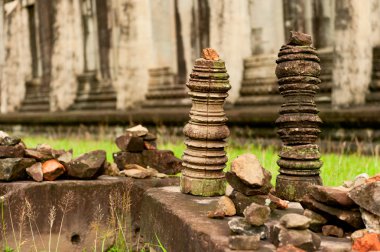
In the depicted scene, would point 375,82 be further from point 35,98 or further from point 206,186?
point 35,98

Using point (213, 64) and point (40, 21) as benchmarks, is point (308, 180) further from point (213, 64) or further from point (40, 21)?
point (40, 21)

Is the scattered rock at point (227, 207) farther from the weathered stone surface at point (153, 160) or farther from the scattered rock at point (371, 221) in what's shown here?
the weathered stone surface at point (153, 160)

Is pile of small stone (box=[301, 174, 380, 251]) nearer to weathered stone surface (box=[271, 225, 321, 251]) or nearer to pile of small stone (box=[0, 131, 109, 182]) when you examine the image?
weathered stone surface (box=[271, 225, 321, 251])

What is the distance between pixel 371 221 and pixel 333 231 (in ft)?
0.56

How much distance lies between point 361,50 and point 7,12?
36.4ft

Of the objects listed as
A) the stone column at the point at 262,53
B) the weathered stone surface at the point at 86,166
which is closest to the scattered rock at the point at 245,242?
the weathered stone surface at the point at 86,166

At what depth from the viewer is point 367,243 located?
201 centimetres

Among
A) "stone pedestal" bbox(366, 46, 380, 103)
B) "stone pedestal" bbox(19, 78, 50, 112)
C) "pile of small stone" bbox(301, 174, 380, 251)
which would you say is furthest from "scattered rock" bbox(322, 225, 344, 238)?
"stone pedestal" bbox(19, 78, 50, 112)

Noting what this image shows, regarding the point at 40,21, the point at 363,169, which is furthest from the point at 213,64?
the point at 40,21

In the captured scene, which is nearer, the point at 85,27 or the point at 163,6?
the point at 163,6

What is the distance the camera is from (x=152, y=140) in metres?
4.45

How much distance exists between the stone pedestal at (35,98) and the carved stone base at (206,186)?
10.9m

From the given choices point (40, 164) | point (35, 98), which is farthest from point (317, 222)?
point (35, 98)

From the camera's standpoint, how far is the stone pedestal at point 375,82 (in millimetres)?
6852
